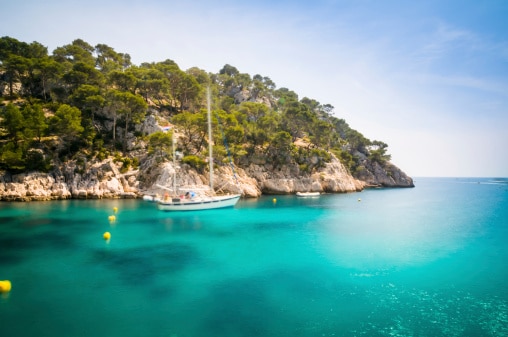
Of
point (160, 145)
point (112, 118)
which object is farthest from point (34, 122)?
point (160, 145)

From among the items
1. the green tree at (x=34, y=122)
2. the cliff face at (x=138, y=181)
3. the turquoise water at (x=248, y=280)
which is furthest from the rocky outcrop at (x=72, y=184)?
the turquoise water at (x=248, y=280)

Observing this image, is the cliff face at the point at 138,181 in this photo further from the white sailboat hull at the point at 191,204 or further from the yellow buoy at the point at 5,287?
the yellow buoy at the point at 5,287

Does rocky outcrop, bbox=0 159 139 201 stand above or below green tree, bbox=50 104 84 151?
below

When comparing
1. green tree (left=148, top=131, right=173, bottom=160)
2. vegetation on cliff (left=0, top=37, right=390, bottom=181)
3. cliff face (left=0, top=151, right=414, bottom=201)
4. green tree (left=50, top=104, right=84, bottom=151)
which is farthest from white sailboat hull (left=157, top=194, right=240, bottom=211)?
green tree (left=50, top=104, right=84, bottom=151)

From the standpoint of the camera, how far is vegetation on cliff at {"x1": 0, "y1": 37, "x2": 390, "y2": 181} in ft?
150

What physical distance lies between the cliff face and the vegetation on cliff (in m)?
1.97

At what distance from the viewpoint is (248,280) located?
1357cm

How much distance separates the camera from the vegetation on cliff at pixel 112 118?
45.6 metres

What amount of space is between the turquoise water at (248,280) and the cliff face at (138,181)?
62.3 ft

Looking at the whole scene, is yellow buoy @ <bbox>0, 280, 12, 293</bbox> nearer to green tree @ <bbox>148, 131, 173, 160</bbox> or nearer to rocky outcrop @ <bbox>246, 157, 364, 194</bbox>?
green tree @ <bbox>148, 131, 173, 160</bbox>

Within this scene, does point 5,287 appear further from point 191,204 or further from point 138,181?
point 138,181

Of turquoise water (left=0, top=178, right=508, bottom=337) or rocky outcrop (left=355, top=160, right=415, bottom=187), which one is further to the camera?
rocky outcrop (left=355, top=160, right=415, bottom=187)

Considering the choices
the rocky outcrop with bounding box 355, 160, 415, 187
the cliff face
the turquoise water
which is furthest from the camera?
the rocky outcrop with bounding box 355, 160, 415, 187

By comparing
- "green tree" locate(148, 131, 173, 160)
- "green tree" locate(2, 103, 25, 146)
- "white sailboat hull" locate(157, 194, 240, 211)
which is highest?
"green tree" locate(2, 103, 25, 146)
